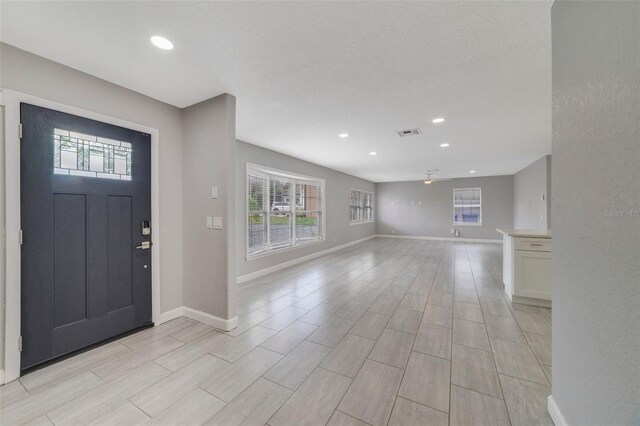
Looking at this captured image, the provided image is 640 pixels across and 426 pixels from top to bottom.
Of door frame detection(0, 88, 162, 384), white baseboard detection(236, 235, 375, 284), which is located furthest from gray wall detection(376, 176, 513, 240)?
door frame detection(0, 88, 162, 384)

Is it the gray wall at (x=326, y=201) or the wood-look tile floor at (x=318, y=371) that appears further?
the gray wall at (x=326, y=201)

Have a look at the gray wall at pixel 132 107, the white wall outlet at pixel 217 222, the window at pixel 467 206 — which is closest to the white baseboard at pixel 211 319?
the gray wall at pixel 132 107

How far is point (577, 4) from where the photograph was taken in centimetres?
121

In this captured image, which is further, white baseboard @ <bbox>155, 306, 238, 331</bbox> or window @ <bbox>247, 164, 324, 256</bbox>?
window @ <bbox>247, 164, 324, 256</bbox>

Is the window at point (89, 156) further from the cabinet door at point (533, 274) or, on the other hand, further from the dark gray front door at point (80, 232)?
the cabinet door at point (533, 274)

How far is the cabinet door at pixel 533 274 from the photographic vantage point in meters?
3.13

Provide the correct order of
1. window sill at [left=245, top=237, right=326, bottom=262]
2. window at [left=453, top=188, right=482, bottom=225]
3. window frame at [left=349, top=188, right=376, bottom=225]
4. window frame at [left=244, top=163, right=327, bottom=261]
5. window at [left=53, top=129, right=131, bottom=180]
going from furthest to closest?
window at [left=453, top=188, right=482, bottom=225] < window frame at [left=349, top=188, right=376, bottom=225] < window sill at [left=245, top=237, right=326, bottom=262] < window frame at [left=244, top=163, right=327, bottom=261] < window at [left=53, top=129, right=131, bottom=180]

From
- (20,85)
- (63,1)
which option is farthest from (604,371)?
(20,85)

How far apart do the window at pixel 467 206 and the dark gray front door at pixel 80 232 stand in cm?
1009

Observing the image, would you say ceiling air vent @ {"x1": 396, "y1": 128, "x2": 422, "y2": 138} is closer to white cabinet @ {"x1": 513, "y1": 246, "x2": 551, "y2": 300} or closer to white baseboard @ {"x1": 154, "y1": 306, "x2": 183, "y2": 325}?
white cabinet @ {"x1": 513, "y1": 246, "x2": 551, "y2": 300}

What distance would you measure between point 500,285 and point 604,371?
11.7 feet

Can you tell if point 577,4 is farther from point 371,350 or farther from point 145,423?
point 145,423

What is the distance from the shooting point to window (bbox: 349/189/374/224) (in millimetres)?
8935

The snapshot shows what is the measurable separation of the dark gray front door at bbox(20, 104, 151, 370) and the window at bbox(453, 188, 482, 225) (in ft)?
33.1
